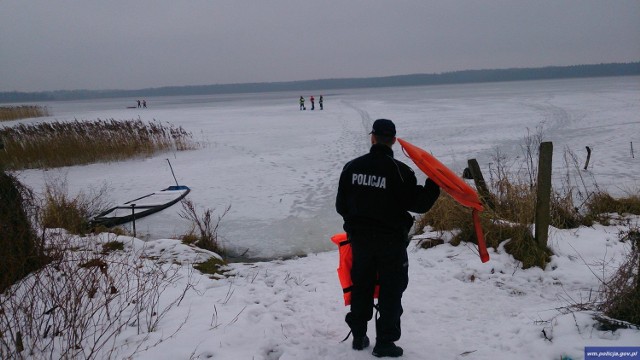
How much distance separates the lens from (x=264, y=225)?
823 cm

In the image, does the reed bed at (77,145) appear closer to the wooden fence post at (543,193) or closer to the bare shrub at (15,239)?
the bare shrub at (15,239)

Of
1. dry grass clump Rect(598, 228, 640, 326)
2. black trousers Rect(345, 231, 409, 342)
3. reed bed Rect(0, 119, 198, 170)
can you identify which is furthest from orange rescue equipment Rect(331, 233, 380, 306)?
reed bed Rect(0, 119, 198, 170)

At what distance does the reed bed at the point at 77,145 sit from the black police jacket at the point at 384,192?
13665mm

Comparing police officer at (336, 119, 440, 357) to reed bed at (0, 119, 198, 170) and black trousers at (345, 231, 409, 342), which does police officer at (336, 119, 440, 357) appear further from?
reed bed at (0, 119, 198, 170)

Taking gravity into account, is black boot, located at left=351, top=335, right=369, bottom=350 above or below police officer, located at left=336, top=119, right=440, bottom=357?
below

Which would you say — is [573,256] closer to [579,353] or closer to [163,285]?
[579,353]

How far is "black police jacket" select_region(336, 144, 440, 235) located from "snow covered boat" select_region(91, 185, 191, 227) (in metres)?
5.46

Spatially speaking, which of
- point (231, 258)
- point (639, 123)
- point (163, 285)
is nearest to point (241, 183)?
point (231, 258)

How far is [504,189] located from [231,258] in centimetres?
459

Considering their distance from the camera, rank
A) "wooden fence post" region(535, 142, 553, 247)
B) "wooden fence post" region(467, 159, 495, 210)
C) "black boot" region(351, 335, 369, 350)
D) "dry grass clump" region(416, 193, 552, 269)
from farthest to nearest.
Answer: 1. "wooden fence post" region(467, 159, 495, 210)
2. "dry grass clump" region(416, 193, 552, 269)
3. "wooden fence post" region(535, 142, 553, 247)
4. "black boot" region(351, 335, 369, 350)

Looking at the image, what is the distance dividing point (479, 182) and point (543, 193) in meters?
1.20

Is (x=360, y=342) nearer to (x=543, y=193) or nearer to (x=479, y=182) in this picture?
(x=543, y=193)

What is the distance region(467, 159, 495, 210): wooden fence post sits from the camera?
614 cm

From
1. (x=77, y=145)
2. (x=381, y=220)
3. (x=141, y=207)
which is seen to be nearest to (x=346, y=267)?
(x=381, y=220)
